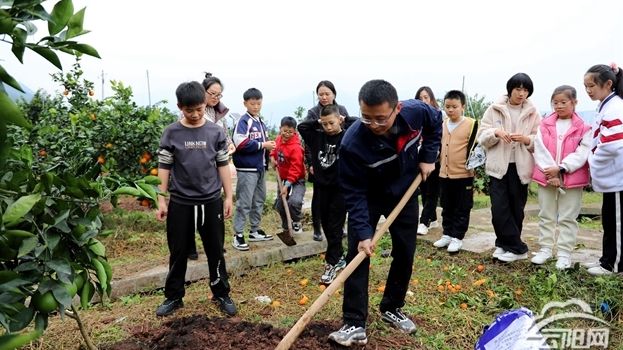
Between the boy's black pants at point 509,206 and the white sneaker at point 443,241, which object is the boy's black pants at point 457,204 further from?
the boy's black pants at point 509,206

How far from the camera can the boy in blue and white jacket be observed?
5.21m

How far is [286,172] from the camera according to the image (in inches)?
225

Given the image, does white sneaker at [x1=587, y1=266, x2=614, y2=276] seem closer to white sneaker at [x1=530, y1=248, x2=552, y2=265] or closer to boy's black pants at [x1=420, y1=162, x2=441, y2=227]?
white sneaker at [x1=530, y1=248, x2=552, y2=265]

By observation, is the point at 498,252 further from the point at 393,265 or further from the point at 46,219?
the point at 46,219

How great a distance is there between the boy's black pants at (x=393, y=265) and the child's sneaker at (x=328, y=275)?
109cm

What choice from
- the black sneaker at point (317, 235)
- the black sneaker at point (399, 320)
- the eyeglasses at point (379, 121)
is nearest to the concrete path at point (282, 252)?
the black sneaker at point (317, 235)

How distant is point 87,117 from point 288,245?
119 inches

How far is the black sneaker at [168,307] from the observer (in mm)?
3600

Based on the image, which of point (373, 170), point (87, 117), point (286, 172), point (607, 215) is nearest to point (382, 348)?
point (373, 170)

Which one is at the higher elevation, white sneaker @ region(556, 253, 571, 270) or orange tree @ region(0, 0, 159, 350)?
orange tree @ region(0, 0, 159, 350)

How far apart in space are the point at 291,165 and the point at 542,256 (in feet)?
9.36

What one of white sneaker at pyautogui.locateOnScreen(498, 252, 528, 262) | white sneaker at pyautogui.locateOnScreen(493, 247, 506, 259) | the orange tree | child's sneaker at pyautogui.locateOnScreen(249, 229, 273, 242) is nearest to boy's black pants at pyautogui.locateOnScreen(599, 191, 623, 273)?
white sneaker at pyautogui.locateOnScreen(498, 252, 528, 262)

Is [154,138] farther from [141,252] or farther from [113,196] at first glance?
[113,196]

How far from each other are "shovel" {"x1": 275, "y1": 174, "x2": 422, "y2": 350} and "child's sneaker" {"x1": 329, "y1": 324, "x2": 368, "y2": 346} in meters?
0.22
